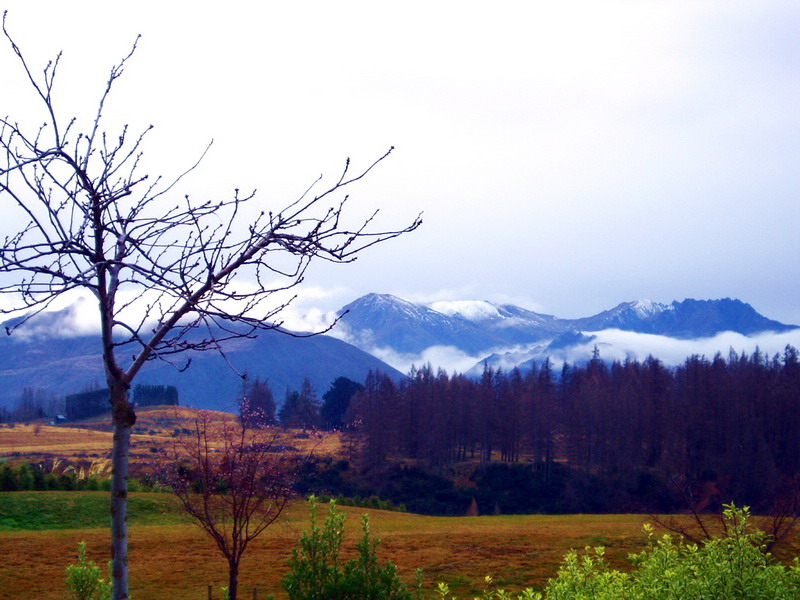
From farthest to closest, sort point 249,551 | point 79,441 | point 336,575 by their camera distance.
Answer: point 79,441
point 249,551
point 336,575

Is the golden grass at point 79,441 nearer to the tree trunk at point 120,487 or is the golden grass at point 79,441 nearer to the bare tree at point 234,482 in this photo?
the bare tree at point 234,482

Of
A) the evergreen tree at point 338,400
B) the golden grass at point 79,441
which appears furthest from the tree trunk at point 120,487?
the evergreen tree at point 338,400

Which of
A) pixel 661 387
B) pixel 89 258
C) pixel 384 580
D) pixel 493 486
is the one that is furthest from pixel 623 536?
pixel 661 387

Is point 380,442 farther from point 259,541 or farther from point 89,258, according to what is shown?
point 89,258

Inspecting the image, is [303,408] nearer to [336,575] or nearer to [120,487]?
[336,575]

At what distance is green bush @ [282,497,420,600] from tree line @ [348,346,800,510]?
49873 millimetres

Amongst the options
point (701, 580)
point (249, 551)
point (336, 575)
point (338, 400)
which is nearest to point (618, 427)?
point (338, 400)

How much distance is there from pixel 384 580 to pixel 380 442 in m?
54.7

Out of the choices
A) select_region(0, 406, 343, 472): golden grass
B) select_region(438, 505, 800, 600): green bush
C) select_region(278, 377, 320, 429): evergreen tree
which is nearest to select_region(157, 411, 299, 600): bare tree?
select_region(438, 505, 800, 600): green bush

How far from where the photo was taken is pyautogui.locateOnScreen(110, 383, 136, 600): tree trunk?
359cm

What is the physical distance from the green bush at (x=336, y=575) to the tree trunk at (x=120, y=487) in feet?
13.1

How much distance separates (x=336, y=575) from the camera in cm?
758

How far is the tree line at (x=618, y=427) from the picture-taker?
57062 millimetres

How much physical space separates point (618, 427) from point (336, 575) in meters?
58.3
